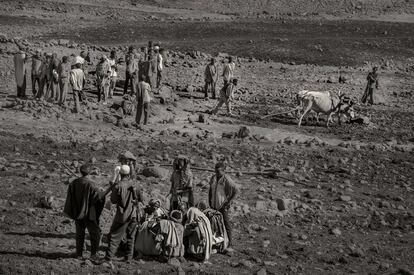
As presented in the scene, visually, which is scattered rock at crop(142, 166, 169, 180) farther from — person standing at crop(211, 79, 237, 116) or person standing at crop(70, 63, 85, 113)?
person standing at crop(211, 79, 237, 116)

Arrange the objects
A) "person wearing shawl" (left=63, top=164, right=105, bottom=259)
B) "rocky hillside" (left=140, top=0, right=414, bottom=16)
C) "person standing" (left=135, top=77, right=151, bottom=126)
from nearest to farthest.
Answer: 1. "person wearing shawl" (left=63, top=164, right=105, bottom=259)
2. "person standing" (left=135, top=77, right=151, bottom=126)
3. "rocky hillside" (left=140, top=0, right=414, bottom=16)

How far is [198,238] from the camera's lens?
42.0 ft

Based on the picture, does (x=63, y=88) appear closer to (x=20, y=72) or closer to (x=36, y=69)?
(x=36, y=69)

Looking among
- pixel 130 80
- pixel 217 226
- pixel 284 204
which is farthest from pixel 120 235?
pixel 130 80

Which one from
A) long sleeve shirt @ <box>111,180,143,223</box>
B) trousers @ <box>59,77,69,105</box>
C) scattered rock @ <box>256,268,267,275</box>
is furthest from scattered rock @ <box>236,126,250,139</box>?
long sleeve shirt @ <box>111,180,143,223</box>

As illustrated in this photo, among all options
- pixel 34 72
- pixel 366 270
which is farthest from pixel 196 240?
pixel 34 72

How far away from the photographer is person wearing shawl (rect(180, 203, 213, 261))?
1278 centimetres

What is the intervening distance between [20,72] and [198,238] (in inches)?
502

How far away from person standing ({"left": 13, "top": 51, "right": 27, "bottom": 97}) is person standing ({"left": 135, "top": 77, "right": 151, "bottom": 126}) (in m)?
3.79

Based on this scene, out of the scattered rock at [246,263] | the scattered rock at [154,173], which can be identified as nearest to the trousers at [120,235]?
the scattered rock at [246,263]

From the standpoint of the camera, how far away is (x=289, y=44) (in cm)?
4341

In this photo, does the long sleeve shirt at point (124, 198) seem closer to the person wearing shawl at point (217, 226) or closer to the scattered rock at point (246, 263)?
the person wearing shawl at point (217, 226)

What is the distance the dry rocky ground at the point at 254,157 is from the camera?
45.2ft

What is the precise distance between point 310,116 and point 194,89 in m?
4.40
